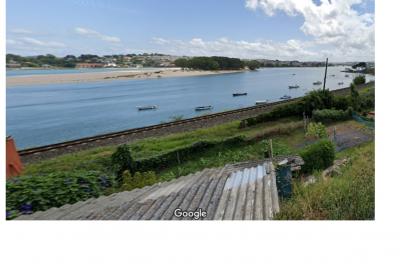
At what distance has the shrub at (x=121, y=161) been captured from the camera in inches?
160

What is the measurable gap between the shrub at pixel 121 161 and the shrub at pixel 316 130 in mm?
2398

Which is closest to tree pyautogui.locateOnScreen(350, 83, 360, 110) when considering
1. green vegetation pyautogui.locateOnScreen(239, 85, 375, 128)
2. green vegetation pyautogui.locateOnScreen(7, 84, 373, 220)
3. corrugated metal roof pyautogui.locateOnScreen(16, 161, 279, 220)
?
green vegetation pyautogui.locateOnScreen(239, 85, 375, 128)

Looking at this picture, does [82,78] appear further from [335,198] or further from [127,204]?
[335,198]

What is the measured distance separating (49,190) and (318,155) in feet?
10.1

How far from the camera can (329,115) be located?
439 centimetres

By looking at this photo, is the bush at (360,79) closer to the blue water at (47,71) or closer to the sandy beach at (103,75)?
the sandy beach at (103,75)

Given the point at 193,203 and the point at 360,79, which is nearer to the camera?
the point at 193,203

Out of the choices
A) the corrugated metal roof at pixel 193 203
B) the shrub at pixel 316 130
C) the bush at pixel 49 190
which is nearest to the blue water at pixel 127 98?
the shrub at pixel 316 130

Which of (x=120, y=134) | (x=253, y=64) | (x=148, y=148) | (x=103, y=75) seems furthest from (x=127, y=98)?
(x=253, y=64)

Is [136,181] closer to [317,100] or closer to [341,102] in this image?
[317,100]

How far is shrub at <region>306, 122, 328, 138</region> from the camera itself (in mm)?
4070

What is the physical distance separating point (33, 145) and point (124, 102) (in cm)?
156

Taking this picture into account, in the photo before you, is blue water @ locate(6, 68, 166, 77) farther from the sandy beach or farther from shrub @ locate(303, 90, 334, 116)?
shrub @ locate(303, 90, 334, 116)
